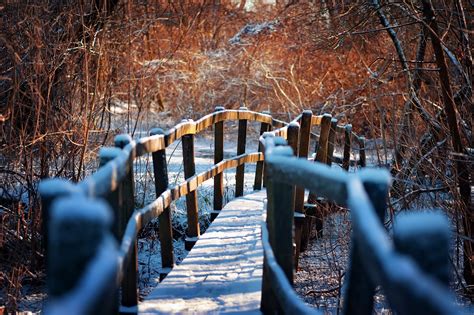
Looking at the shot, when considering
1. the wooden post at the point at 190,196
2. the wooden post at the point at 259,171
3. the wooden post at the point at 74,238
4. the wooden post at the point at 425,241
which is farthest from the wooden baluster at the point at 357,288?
the wooden post at the point at 259,171

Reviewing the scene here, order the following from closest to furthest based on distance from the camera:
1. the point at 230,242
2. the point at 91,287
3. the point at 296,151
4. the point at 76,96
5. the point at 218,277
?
the point at 91,287 < the point at 218,277 < the point at 230,242 < the point at 296,151 < the point at 76,96

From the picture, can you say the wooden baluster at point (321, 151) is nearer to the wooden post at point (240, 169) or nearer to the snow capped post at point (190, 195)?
the wooden post at point (240, 169)

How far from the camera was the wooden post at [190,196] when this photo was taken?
5.95 metres

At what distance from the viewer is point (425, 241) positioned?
147 cm

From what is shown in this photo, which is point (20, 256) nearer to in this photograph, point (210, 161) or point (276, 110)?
point (210, 161)

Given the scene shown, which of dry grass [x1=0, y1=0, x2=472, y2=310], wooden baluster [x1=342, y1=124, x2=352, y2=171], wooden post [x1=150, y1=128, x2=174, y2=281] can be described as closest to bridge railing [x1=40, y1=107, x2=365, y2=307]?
wooden post [x1=150, y1=128, x2=174, y2=281]

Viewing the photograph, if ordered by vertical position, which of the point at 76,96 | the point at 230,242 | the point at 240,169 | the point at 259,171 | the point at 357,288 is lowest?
the point at 230,242

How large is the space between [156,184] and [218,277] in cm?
83

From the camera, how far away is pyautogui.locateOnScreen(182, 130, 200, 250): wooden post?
5945 mm

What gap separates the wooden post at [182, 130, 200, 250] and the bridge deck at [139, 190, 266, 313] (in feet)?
0.58

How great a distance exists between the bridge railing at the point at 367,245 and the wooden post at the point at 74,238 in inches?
23.9

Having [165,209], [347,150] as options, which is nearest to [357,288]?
[165,209]

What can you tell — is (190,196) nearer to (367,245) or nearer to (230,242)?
(230,242)

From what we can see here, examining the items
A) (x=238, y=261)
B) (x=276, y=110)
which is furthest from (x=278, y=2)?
(x=238, y=261)
